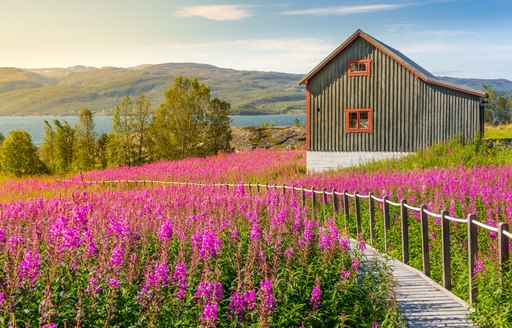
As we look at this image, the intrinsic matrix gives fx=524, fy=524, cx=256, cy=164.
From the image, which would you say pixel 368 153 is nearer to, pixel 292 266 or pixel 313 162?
pixel 313 162

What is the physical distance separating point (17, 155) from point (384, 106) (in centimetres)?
2465

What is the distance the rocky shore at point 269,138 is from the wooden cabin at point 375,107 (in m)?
16.2

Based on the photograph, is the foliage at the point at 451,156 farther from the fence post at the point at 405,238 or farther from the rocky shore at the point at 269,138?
the rocky shore at the point at 269,138

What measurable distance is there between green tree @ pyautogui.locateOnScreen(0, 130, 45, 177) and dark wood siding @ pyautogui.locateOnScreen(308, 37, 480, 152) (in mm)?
20040

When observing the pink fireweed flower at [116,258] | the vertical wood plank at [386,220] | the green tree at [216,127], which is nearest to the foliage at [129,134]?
the green tree at [216,127]

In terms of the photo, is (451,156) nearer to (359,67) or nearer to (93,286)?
(359,67)

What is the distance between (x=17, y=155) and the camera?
118ft

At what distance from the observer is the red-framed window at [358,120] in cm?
2902

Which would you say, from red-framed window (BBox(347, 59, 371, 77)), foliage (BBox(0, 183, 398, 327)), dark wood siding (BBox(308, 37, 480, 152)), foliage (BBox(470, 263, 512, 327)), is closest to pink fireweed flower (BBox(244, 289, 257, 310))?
foliage (BBox(0, 183, 398, 327))

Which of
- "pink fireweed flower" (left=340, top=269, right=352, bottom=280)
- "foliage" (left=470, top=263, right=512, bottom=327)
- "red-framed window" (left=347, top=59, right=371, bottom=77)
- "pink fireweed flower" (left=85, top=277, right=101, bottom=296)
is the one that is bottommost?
"foliage" (left=470, top=263, right=512, bottom=327)

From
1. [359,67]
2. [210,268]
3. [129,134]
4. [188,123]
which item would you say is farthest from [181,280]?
[188,123]

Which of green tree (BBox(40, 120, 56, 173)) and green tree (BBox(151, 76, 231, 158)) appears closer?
green tree (BBox(151, 76, 231, 158))

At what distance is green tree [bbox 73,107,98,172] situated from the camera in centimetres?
3706

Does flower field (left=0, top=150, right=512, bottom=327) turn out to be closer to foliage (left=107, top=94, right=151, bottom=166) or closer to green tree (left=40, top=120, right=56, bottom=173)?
foliage (left=107, top=94, right=151, bottom=166)
